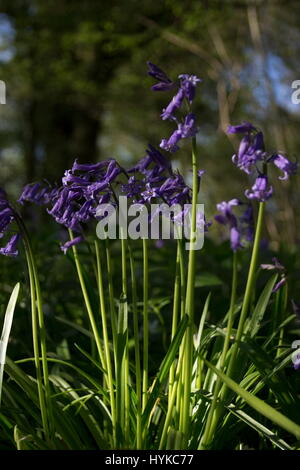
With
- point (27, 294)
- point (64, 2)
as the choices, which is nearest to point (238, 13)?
point (64, 2)

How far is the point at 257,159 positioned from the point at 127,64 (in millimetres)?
12436

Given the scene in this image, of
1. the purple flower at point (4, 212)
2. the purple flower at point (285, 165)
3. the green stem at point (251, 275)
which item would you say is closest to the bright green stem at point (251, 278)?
the green stem at point (251, 275)

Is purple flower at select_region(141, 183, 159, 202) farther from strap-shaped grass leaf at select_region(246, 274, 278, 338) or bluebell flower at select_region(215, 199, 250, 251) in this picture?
strap-shaped grass leaf at select_region(246, 274, 278, 338)

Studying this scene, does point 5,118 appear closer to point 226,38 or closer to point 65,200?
point 226,38

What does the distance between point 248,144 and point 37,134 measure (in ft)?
44.5

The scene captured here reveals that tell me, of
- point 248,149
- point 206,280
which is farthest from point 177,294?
point 206,280

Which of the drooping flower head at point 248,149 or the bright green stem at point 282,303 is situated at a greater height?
the drooping flower head at point 248,149

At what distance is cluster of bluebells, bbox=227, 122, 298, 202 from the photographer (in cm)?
161

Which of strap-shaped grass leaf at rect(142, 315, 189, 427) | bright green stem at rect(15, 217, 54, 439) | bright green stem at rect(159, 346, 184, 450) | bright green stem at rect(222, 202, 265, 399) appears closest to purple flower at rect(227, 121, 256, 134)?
bright green stem at rect(222, 202, 265, 399)

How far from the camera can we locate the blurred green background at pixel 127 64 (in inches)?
420

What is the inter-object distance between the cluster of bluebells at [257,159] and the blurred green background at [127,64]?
7.50 metres

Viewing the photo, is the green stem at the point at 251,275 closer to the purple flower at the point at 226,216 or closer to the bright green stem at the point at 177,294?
the purple flower at the point at 226,216

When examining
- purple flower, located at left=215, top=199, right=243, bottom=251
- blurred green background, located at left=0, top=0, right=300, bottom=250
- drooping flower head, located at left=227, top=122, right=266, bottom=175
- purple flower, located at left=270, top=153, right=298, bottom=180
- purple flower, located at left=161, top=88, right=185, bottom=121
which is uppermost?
blurred green background, located at left=0, top=0, right=300, bottom=250

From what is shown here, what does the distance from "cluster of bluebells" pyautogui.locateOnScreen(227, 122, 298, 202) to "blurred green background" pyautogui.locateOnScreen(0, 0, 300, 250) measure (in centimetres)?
750
